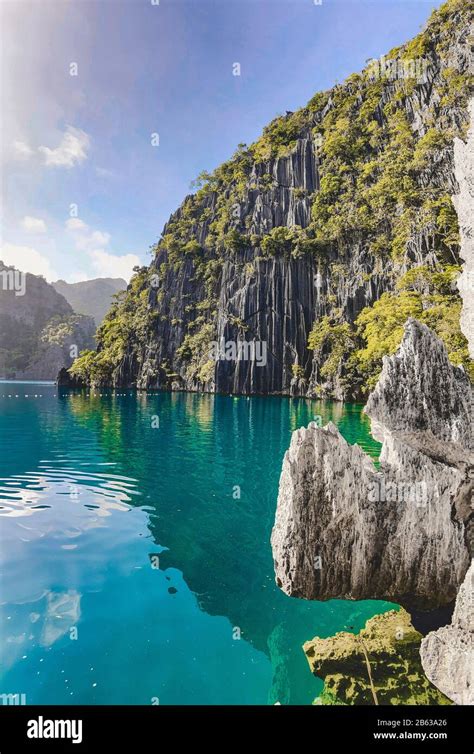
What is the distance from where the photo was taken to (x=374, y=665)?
17.9ft

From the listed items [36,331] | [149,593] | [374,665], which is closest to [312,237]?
[149,593]

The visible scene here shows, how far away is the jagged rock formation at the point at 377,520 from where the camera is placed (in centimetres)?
584

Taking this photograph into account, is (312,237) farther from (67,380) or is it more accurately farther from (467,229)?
(67,380)

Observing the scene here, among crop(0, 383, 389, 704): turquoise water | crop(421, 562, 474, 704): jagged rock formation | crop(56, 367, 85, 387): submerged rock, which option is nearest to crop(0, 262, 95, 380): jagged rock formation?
crop(56, 367, 85, 387): submerged rock

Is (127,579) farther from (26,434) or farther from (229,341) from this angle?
(229,341)

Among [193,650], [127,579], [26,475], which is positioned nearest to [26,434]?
[26,475]

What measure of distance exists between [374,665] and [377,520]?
2.04m

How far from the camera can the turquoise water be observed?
5242 mm

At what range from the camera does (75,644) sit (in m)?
5.85

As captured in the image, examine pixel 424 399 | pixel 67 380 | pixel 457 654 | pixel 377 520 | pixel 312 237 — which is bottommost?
pixel 457 654

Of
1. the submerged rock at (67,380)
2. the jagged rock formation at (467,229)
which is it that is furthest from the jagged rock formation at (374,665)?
the submerged rock at (67,380)

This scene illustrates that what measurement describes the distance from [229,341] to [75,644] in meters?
55.3

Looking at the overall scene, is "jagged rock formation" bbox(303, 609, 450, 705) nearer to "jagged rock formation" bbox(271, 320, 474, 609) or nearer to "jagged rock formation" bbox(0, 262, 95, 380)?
"jagged rock formation" bbox(271, 320, 474, 609)
